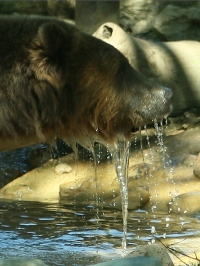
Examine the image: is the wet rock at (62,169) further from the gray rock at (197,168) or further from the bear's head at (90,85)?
the bear's head at (90,85)

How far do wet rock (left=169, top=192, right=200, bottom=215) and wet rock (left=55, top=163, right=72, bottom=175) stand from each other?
2229 millimetres

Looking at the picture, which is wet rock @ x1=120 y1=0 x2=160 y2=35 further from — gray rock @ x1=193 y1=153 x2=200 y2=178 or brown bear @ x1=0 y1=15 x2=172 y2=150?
brown bear @ x1=0 y1=15 x2=172 y2=150

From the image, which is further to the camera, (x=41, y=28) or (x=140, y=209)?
(x=140, y=209)

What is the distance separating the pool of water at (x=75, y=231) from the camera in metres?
5.93

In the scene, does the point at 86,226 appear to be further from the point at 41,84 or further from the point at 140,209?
the point at 41,84

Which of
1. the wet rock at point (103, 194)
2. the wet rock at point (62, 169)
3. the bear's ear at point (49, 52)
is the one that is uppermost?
the bear's ear at point (49, 52)

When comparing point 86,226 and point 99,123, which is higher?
point 99,123

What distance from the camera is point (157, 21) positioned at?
41.2ft

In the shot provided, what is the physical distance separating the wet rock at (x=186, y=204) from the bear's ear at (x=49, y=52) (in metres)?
3.08

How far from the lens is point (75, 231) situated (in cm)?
686

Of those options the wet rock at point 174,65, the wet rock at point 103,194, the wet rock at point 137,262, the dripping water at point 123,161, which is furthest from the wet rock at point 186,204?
the wet rock at point 137,262

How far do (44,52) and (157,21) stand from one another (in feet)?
26.1

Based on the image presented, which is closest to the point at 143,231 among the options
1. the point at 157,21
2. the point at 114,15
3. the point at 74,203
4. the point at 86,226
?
the point at 86,226

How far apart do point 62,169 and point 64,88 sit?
472 cm
